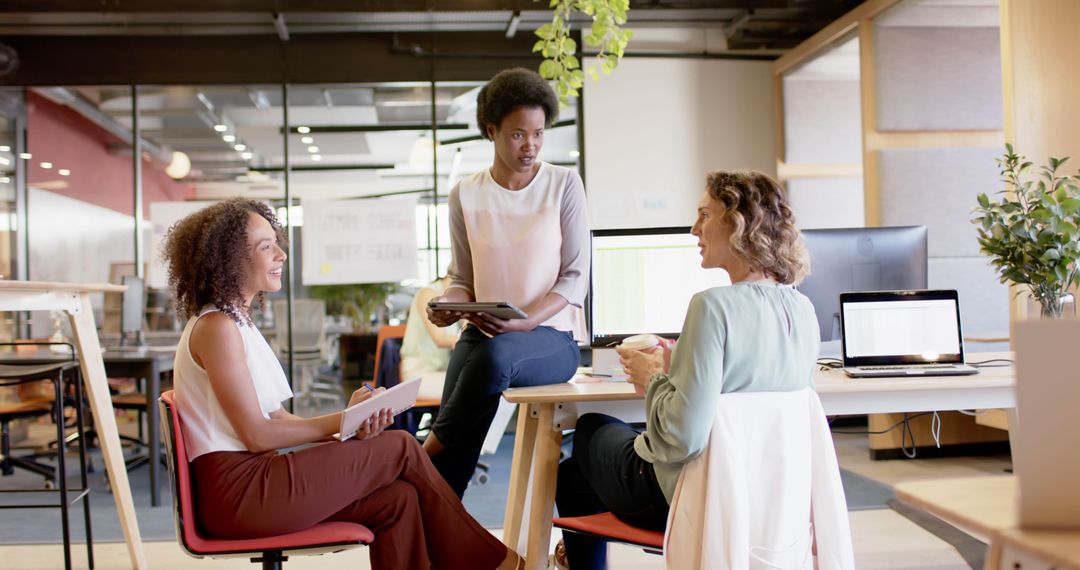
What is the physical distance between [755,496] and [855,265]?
1315 mm

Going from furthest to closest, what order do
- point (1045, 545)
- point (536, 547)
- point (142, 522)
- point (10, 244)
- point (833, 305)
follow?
point (10, 244) < point (142, 522) < point (833, 305) < point (536, 547) < point (1045, 545)

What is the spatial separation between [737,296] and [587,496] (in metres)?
0.76

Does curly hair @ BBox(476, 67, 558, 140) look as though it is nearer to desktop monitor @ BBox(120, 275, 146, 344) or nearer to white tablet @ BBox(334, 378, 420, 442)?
white tablet @ BBox(334, 378, 420, 442)

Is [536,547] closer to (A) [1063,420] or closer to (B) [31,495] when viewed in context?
(A) [1063,420]

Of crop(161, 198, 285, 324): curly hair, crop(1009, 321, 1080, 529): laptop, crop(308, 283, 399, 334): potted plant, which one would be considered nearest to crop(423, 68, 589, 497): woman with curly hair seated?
crop(161, 198, 285, 324): curly hair

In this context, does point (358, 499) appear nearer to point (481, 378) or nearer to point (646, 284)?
point (481, 378)

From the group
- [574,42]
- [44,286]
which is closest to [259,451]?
[44,286]

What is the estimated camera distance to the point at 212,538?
6.48 feet

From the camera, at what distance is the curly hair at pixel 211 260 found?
6.95 feet

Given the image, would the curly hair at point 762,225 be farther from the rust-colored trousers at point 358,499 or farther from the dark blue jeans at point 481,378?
the rust-colored trousers at point 358,499

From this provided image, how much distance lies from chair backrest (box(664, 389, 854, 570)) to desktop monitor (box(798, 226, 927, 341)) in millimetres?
1072

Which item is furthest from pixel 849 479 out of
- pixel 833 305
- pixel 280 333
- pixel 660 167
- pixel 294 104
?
pixel 294 104

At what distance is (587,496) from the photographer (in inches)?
89.3

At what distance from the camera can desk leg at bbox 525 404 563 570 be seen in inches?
81.8
